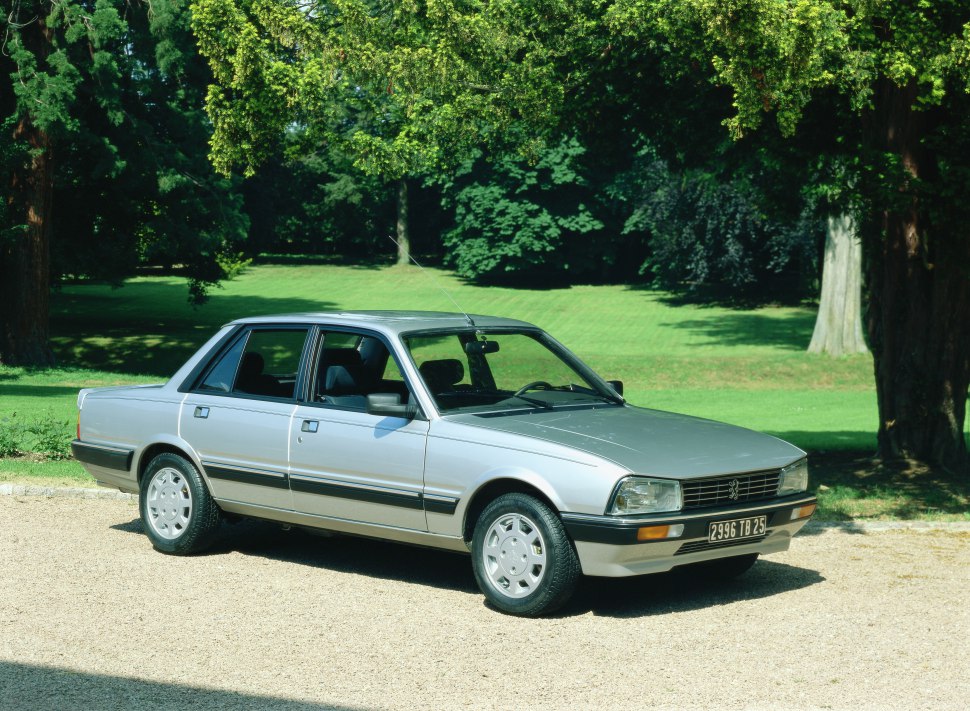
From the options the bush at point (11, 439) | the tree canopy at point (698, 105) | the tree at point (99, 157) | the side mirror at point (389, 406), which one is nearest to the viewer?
the side mirror at point (389, 406)

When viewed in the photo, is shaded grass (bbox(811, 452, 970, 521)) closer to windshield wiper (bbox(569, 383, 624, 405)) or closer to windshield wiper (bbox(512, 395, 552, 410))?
windshield wiper (bbox(569, 383, 624, 405))

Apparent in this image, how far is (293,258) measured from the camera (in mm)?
78938

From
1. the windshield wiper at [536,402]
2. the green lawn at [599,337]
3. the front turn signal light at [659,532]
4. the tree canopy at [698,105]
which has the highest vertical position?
the tree canopy at [698,105]

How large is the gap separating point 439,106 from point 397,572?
6358 millimetres

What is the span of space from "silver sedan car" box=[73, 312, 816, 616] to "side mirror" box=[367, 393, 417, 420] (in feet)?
0.04

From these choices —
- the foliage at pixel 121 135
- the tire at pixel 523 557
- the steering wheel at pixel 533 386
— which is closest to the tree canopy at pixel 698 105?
the steering wheel at pixel 533 386

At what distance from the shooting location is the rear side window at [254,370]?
852 cm

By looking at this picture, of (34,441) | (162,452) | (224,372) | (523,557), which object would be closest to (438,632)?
(523,557)

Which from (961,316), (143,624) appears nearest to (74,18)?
(961,316)

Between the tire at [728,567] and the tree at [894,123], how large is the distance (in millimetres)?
3957

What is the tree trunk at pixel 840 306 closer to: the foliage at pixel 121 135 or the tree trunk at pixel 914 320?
the foliage at pixel 121 135

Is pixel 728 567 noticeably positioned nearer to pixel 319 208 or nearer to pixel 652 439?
pixel 652 439

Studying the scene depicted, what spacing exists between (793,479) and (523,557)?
1822mm

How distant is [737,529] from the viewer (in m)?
7.10
